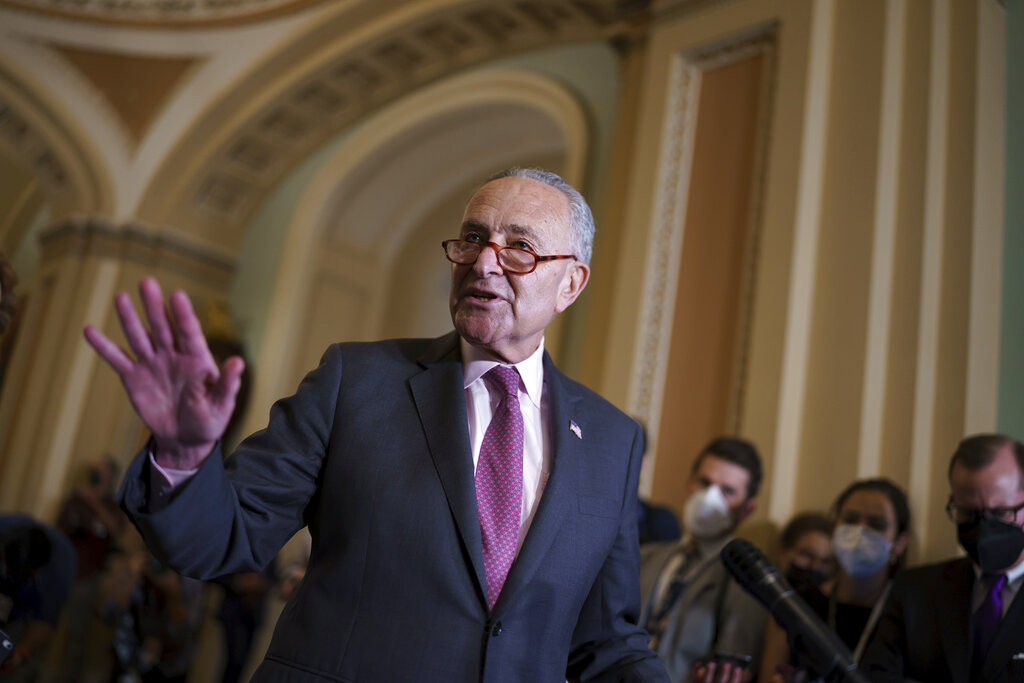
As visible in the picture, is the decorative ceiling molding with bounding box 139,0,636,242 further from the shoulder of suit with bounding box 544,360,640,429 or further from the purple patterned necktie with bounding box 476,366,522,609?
the purple patterned necktie with bounding box 476,366,522,609

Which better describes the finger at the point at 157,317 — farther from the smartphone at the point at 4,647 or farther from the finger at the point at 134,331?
the smartphone at the point at 4,647

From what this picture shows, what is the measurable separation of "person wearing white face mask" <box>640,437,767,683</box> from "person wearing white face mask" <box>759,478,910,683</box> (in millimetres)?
130

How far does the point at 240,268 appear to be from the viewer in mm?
10422

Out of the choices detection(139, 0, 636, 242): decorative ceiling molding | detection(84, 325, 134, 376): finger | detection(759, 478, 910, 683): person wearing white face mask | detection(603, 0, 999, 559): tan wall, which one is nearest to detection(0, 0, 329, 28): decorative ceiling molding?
detection(139, 0, 636, 242): decorative ceiling molding

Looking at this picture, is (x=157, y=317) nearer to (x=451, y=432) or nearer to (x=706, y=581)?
(x=451, y=432)

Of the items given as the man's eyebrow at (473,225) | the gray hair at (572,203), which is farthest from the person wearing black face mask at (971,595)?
the man's eyebrow at (473,225)

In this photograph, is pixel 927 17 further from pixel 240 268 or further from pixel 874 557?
pixel 240 268

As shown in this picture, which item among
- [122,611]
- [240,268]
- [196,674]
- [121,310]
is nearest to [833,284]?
[121,310]

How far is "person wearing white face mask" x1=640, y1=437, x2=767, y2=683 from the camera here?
302cm

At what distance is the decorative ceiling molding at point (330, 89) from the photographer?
7.53 m

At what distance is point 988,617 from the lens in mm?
2418

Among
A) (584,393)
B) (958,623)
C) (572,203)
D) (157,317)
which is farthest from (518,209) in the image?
(958,623)

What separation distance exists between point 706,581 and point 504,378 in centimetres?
182

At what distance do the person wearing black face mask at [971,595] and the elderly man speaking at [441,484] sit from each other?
1.22 metres
